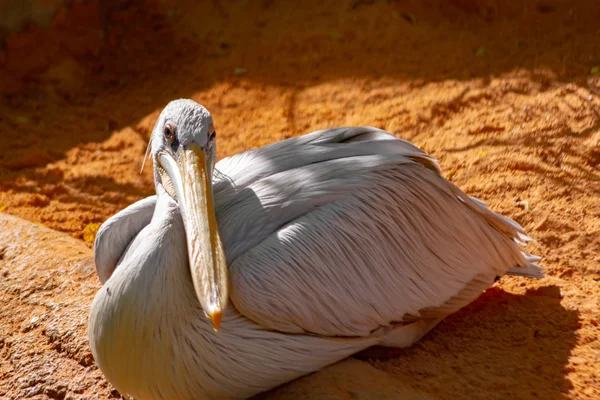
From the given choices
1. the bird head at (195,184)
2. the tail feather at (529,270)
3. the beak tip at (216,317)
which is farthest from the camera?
the tail feather at (529,270)

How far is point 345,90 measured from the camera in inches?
224

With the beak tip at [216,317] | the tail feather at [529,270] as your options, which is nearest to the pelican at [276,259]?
the beak tip at [216,317]

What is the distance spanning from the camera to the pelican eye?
287cm

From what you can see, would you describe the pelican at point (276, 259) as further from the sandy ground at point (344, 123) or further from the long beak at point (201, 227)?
the sandy ground at point (344, 123)

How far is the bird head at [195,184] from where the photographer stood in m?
2.42

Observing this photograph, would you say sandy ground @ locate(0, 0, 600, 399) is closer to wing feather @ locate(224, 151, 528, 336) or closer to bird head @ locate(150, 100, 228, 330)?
wing feather @ locate(224, 151, 528, 336)

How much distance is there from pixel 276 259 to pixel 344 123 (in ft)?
8.86

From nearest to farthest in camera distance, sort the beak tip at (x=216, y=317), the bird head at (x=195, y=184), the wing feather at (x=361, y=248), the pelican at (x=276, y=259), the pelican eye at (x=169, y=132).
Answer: the beak tip at (x=216, y=317) → the bird head at (x=195, y=184) → the pelican at (x=276, y=259) → the wing feather at (x=361, y=248) → the pelican eye at (x=169, y=132)

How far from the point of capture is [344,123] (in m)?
5.29

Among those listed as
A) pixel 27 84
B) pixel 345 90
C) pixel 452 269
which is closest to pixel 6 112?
pixel 27 84

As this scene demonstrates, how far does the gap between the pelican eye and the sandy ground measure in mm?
1034

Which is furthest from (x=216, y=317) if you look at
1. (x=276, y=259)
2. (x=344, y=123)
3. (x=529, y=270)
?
(x=344, y=123)

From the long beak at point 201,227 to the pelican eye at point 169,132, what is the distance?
0.25ft

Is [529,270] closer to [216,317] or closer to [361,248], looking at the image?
[361,248]
